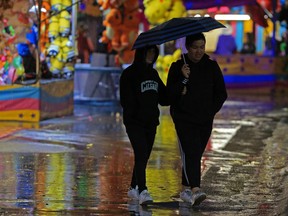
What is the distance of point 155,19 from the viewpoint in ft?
65.7

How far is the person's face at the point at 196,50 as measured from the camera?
28.6ft

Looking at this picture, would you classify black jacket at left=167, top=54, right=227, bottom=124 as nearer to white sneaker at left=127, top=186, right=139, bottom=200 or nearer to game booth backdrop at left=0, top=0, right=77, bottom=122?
white sneaker at left=127, top=186, right=139, bottom=200

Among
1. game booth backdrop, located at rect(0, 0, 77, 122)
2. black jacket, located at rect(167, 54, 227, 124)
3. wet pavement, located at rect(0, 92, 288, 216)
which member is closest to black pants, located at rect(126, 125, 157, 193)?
wet pavement, located at rect(0, 92, 288, 216)

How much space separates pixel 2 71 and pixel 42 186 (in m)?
7.35

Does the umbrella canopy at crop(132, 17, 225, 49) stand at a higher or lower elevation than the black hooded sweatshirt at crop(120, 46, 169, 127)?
higher

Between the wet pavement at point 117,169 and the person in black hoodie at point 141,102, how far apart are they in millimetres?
400

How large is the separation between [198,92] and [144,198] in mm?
1134

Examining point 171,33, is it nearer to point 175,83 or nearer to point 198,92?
point 175,83

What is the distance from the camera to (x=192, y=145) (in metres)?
8.77

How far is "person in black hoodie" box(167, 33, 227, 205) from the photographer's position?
872cm

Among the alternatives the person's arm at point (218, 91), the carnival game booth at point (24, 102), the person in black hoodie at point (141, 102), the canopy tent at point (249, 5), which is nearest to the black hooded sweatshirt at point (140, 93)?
the person in black hoodie at point (141, 102)

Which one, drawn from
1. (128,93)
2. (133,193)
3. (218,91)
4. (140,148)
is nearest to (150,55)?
(128,93)

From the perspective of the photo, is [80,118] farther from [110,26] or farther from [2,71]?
[110,26]

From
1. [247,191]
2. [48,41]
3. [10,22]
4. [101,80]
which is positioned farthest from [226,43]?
[247,191]
